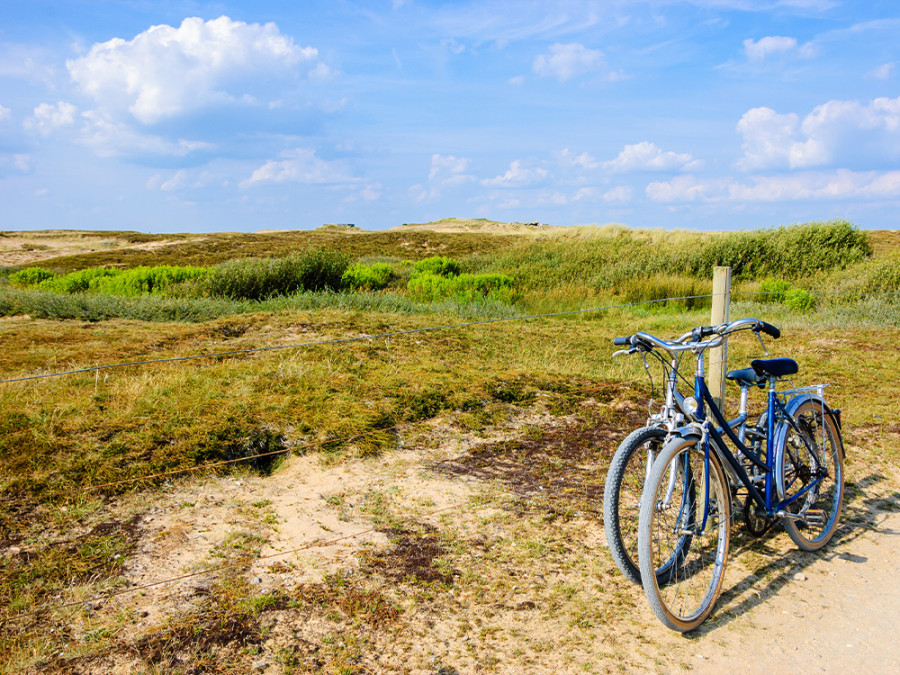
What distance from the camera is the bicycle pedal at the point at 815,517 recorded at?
3611 millimetres

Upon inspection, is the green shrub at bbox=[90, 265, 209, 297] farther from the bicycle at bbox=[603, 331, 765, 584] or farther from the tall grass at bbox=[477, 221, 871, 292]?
the bicycle at bbox=[603, 331, 765, 584]

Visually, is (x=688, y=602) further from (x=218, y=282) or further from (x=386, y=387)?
(x=218, y=282)

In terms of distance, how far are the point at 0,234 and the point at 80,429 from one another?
179ft

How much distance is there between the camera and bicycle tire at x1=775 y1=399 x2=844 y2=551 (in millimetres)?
3529

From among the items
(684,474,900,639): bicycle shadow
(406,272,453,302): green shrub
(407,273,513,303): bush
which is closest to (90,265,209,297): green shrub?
(406,272,453,302): green shrub

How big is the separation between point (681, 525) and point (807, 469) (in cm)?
124

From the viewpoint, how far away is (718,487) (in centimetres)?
303

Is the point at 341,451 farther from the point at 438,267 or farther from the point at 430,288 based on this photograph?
the point at 438,267

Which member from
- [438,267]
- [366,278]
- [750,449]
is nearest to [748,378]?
[750,449]

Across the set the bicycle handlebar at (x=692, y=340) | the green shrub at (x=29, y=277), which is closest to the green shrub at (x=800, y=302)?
the bicycle handlebar at (x=692, y=340)

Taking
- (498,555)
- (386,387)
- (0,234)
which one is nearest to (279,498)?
(498,555)

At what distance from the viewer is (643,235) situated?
3078cm

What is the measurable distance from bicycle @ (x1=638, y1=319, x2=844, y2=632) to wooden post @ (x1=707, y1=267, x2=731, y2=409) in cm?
43

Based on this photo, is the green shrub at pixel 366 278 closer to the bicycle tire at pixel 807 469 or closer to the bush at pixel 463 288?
the bush at pixel 463 288
